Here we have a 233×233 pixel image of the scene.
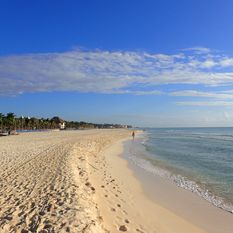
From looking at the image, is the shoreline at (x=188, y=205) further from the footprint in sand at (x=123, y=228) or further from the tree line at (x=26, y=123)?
the tree line at (x=26, y=123)

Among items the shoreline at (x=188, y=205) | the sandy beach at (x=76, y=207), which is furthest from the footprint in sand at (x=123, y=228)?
the shoreline at (x=188, y=205)

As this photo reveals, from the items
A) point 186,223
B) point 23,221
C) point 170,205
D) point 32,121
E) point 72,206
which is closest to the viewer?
point 23,221

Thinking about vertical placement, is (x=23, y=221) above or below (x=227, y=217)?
above

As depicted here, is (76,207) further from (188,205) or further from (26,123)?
(26,123)

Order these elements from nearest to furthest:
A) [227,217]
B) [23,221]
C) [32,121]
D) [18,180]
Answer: [23,221]
[227,217]
[18,180]
[32,121]

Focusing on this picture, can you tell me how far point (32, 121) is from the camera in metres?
131

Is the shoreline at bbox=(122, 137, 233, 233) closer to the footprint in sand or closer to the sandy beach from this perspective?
the sandy beach

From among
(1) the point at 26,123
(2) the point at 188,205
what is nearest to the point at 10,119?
(1) the point at 26,123

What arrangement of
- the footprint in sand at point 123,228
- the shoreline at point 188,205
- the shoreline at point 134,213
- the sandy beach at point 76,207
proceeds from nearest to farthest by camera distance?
the sandy beach at point 76,207 < the footprint in sand at point 123,228 < the shoreline at point 134,213 < the shoreline at point 188,205

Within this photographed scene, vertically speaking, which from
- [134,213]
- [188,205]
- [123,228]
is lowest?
[188,205]

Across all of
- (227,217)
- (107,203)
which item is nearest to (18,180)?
(107,203)

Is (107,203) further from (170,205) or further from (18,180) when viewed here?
(18,180)

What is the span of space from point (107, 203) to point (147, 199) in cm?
237

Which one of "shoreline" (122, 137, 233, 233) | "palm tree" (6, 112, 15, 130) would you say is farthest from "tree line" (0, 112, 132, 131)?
"shoreline" (122, 137, 233, 233)
